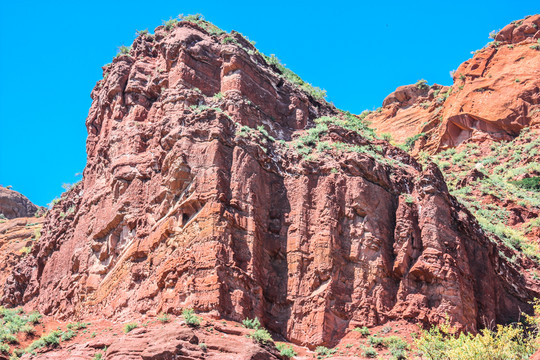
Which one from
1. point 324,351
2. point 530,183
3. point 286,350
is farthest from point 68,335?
point 530,183

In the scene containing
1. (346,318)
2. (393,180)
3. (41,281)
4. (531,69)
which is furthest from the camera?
(531,69)

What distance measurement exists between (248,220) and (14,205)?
160ft

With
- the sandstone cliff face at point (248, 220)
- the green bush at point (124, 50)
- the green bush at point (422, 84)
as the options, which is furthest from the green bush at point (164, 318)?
the green bush at point (422, 84)

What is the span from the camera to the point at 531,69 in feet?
231

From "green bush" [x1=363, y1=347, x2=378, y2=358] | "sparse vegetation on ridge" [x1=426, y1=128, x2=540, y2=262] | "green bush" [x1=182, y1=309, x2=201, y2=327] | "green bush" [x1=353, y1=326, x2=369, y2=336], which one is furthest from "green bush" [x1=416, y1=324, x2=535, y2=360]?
"sparse vegetation on ridge" [x1=426, y1=128, x2=540, y2=262]

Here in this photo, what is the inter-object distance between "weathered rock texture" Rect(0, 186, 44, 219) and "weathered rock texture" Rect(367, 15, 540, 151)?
38.4 metres

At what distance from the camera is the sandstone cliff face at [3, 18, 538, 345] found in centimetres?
2858

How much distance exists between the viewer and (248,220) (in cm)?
2956

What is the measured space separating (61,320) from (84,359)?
845cm

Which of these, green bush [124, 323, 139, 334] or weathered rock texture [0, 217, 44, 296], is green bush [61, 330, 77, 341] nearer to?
green bush [124, 323, 139, 334]

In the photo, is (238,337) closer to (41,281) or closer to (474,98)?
(41,281)

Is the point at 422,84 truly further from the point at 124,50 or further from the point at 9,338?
the point at 9,338

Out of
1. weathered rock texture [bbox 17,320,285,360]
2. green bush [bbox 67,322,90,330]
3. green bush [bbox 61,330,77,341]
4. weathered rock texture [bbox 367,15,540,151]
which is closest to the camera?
weathered rock texture [bbox 17,320,285,360]

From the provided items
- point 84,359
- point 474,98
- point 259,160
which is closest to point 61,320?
point 84,359
